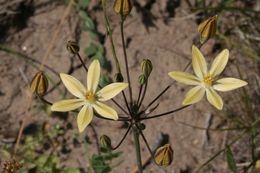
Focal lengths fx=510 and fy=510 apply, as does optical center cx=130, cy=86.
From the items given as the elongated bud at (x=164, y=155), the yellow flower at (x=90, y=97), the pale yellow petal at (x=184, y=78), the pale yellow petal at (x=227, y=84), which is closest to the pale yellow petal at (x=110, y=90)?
the yellow flower at (x=90, y=97)

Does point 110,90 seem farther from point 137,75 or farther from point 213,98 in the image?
point 137,75

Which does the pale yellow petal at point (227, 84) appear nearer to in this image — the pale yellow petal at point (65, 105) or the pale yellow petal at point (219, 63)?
the pale yellow petal at point (219, 63)

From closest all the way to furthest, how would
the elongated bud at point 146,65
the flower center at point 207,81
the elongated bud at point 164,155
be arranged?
the elongated bud at point 164,155 < the elongated bud at point 146,65 < the flower center at point 207,81

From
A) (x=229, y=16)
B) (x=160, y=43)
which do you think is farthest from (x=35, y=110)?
(x=229, y=16)

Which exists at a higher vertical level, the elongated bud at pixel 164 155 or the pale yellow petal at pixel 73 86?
the pale yellow petal at pixel 73 86

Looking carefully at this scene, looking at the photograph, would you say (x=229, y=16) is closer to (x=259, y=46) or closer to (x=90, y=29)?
(x=259, y=46)

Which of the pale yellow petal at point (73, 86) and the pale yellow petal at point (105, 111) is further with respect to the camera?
the pale yellow petal at point (73, 86)

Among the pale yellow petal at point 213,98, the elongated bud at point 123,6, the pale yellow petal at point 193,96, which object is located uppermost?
the elongated bud at point 123,6
